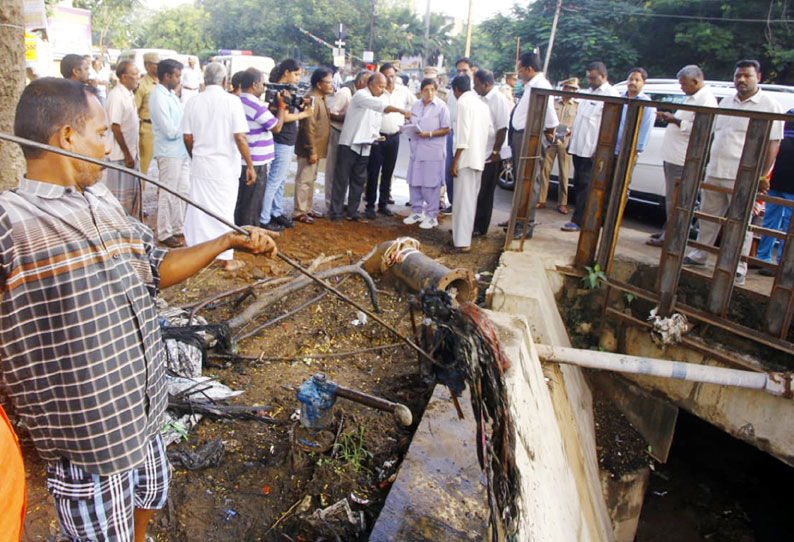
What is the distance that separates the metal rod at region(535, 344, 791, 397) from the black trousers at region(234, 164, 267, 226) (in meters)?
3.54

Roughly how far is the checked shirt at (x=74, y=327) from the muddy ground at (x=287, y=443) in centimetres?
101

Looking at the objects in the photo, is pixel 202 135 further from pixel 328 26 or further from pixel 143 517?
pixel 328 26

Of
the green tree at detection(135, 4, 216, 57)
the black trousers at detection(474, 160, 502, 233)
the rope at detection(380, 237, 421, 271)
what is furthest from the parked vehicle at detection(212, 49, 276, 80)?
the green tree at detection(135, 4, 216, 57)

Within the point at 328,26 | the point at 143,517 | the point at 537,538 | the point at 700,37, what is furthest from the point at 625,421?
the point at 328,26

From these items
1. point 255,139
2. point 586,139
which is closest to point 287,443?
point 255,139

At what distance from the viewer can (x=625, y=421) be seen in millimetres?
5281

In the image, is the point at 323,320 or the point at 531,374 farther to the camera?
the point at 323,320

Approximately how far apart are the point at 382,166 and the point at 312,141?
133cm

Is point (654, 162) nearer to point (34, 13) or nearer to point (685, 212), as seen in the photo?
point (685, 212)

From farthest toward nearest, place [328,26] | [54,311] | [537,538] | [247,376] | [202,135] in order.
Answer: [328,26], [202,135], [247,376], [537,538], [54,311]

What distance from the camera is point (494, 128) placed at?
6805mm

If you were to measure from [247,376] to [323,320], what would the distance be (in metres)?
1.04

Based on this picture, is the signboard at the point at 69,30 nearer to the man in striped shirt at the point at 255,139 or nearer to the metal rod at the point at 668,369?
the man in striped shirt at the point at 255,139

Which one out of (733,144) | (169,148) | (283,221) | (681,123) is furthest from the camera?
(283,221)
